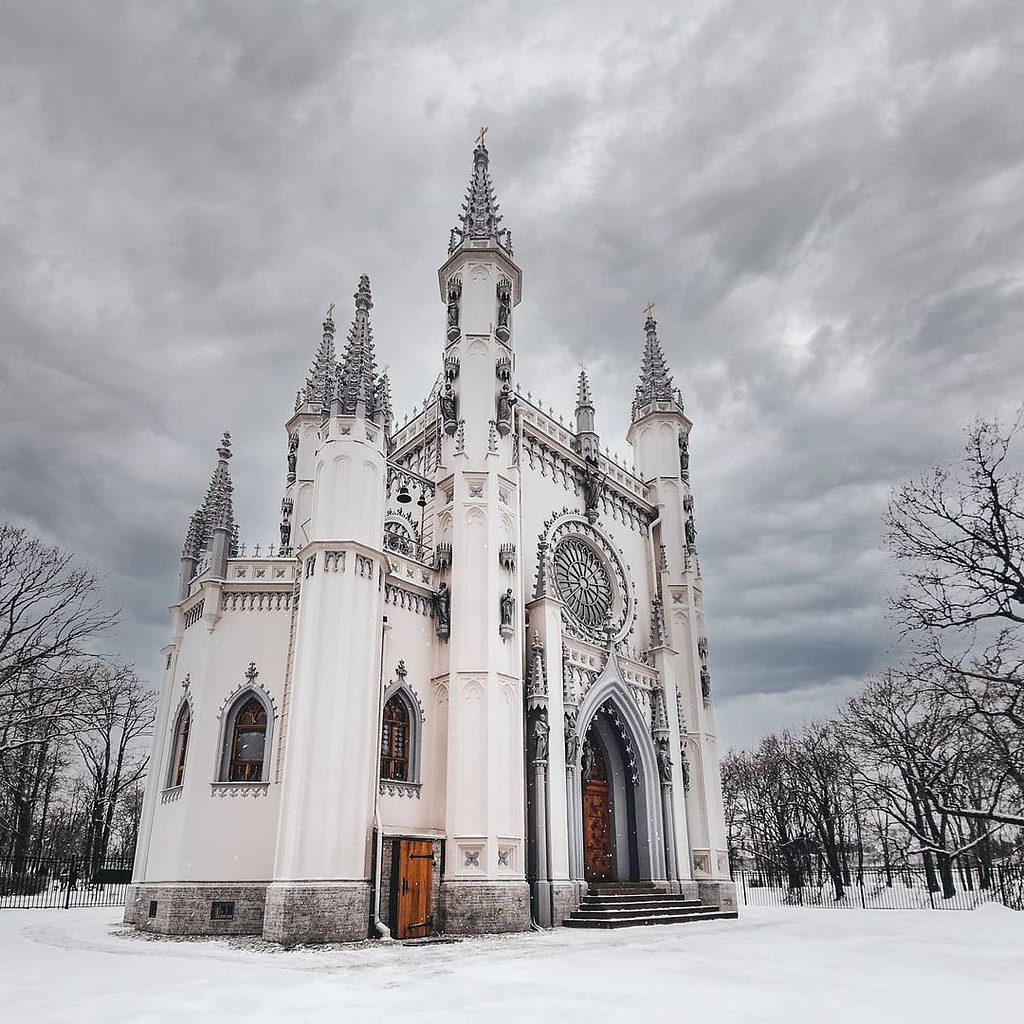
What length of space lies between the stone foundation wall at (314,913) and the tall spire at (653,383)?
2409 cm

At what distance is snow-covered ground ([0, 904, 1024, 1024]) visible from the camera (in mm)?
8711

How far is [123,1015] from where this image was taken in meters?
8.42

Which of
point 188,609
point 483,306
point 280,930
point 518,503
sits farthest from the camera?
point 483,306

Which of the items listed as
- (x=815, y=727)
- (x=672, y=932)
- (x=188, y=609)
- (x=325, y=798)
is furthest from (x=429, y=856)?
(x=815, y=727)

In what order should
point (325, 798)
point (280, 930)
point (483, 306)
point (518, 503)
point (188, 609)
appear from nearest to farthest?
point (280, 930) → point (325, 798) → point (188, 609) → point (518, 503) → point (483, 306)

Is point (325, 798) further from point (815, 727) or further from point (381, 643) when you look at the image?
point (815, 727)

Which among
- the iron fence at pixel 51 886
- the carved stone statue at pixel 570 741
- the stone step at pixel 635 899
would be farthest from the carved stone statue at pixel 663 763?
the iron fence at pixel 51 886

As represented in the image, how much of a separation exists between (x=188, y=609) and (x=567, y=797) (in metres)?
12.1

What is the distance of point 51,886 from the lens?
36500mm

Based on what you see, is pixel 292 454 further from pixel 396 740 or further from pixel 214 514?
pixel 396 740

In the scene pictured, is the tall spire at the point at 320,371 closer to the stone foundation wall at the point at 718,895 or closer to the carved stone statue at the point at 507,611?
the carved stone statue at the point at 507,611

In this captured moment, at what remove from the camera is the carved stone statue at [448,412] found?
80.5 ft

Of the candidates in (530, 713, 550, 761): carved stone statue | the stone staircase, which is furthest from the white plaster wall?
the stone staircase

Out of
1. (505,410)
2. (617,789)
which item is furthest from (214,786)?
(505,410)
